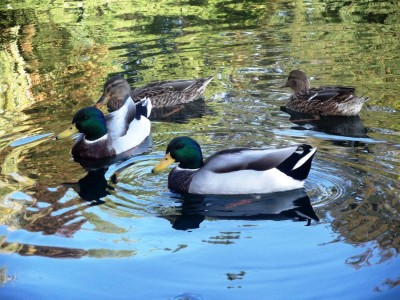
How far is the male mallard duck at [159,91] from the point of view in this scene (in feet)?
36.2

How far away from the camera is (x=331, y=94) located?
10.2 metres

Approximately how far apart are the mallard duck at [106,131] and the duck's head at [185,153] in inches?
62.6

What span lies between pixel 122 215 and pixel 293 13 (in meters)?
10.6

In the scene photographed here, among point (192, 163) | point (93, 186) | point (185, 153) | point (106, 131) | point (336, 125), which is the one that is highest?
point (185, 153)

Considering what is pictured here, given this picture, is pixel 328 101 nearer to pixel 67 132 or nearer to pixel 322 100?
pixel 322 100

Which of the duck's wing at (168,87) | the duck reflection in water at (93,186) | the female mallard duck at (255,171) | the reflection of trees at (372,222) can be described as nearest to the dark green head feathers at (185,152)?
the female mallard duck at (255,171)

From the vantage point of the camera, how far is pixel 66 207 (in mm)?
7465

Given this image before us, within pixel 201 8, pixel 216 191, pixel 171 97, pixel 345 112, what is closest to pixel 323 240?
pixel 216 191

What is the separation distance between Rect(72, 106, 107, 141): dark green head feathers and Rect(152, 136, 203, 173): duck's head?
5.88 feet

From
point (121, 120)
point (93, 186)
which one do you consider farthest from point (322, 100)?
point (93, 186)

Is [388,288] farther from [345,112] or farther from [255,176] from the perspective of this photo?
[345,112]

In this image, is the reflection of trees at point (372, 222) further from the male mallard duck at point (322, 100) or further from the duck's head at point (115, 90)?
the duck's head at point (115, 90)

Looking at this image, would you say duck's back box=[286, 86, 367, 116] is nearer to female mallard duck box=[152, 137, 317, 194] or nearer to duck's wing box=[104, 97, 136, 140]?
duck's wing box=[104, 97, 136, 140]

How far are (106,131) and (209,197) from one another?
2.47m
